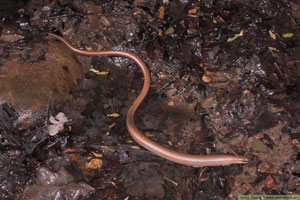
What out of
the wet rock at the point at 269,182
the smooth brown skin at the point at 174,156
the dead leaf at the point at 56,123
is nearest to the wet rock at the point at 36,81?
the dead leaf at the point at 56,123

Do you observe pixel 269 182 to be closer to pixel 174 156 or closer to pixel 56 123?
pixel 174 156

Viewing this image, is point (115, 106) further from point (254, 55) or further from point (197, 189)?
point (254, 55)

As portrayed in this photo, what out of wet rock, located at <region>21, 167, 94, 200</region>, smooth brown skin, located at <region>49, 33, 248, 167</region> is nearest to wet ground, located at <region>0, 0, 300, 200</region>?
wet rock, located at <region>21, 167, 94, 200</region>

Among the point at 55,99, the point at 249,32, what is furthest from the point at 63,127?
the point at 249,32

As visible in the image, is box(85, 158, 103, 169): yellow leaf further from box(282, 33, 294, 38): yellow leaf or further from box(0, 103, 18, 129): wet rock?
box(282, 33, 294, 38): yellow leaf

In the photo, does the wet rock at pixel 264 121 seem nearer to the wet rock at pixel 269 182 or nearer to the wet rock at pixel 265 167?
the wet rock at pixel 265 167
